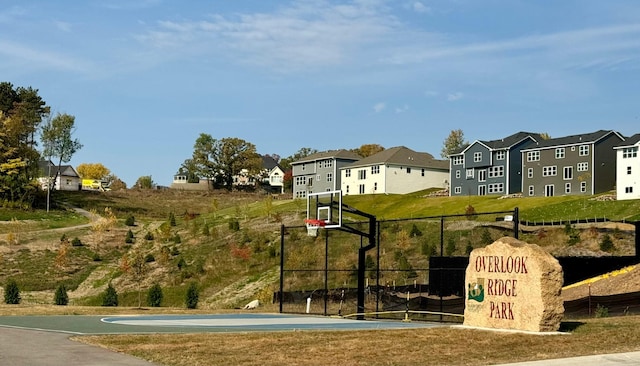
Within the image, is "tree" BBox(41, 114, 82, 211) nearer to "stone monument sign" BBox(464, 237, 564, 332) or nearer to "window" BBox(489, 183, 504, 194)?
"window" BBox(489, 183, 504, 194)

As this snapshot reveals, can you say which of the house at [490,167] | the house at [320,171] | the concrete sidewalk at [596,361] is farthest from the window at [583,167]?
the concrete sidewalk at [596,361]

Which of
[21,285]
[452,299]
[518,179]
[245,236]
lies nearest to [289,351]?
[452,299]

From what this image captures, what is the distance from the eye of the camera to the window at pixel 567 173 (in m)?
94.6

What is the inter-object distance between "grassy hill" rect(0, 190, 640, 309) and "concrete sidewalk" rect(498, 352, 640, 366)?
105 feet

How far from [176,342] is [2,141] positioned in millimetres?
91108

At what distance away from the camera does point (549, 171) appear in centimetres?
9706

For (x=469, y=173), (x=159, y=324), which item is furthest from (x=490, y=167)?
(x=159, y=324)

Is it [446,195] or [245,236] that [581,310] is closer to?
[245,236]

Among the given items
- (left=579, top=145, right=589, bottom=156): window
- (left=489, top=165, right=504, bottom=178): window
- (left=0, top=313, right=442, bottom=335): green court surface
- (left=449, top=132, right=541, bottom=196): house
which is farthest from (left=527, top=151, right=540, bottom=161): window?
(left=0, top=313, right=442, bottom=335): green court surface

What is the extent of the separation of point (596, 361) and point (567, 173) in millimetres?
81275

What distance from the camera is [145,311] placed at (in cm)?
3591

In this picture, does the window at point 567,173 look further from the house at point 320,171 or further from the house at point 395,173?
the house at point 320,171

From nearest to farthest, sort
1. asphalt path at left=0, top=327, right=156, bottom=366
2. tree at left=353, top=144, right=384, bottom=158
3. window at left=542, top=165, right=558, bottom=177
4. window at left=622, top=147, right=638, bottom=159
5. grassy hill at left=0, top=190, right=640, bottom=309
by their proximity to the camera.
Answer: asphalt path at left=0, top=327, right=156, bottom=366, grassy hill at left=0, top=190, right=640, bottom=309, window at left=622, top=147, right=638, bottom=159, window at left=542, top=165, right=558, bottom=177, tree at left=353, top=144, right=384, bottom=158

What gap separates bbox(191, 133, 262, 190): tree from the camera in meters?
147
